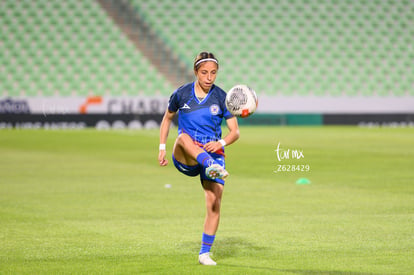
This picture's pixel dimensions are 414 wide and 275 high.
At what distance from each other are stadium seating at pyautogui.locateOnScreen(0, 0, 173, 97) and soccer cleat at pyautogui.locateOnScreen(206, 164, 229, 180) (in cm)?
3290

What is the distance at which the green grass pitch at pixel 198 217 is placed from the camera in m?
6.94

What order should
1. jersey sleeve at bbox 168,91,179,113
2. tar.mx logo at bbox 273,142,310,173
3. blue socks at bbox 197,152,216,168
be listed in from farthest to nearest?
tar.mx logo at bbox 273,142,310,173
jersey sleeve at bbox 168,91,179,113
blue socks at bbox 197,152,216,168

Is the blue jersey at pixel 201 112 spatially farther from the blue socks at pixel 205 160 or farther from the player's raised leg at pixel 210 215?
the player's raised leg at pixel 210 215

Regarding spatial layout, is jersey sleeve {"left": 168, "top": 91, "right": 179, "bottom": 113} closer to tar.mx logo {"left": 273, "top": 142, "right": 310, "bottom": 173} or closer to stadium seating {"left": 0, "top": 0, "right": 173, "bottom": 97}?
tar.mx logo {"left": 273, "top": 142, "right": 310, "bottom": 173}

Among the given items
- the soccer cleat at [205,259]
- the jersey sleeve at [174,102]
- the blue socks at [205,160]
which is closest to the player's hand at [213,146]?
the blue socks at [205,160]

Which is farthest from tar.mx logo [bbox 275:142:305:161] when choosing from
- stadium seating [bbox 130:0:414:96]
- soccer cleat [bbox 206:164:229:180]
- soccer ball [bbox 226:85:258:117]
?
stadium seating [bbox 130:0:414:96]

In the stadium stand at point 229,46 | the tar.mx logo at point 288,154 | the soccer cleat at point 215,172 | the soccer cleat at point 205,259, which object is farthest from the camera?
the stadium stand at point 229,46

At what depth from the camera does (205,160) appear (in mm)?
6539

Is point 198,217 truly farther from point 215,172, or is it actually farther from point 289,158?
point 289,158

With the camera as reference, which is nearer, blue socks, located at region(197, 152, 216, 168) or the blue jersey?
blue socks, located at region(197, 152, 216, 168)

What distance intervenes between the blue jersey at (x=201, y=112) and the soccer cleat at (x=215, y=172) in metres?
0.57

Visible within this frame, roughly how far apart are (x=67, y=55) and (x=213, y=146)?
34.4 m

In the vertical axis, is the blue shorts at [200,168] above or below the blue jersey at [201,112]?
below

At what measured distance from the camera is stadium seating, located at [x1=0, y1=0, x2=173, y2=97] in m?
38.8
